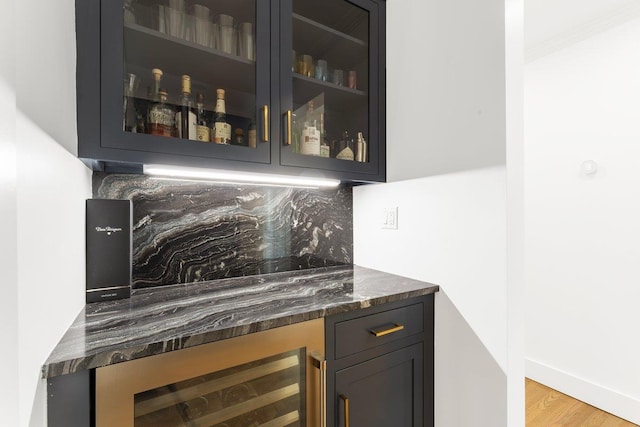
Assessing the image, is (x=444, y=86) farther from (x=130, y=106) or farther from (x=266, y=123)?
(x=130, y=106)

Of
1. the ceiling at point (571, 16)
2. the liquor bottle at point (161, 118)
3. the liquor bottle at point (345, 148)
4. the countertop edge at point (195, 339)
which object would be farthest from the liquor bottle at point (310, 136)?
the ceiling at point (571, 16)

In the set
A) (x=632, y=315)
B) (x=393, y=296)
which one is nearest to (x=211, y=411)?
(x=393, y=296)

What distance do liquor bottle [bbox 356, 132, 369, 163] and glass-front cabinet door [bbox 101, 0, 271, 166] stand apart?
46cm

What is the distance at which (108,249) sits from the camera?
949 millimetres

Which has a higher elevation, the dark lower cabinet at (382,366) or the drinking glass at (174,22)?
the drinking glass at (174,22)

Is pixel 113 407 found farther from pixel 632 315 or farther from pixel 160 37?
pixel 632 315

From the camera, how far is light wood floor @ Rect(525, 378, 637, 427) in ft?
5.59

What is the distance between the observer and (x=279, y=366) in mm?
848

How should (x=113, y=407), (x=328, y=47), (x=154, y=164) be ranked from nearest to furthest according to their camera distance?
(x=113, y=407)
(x=154, y=164)
(x=328, y=47)

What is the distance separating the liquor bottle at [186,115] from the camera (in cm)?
98

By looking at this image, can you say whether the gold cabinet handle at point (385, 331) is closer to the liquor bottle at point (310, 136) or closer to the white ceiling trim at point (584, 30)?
the liquor bottle at point (310, 136)

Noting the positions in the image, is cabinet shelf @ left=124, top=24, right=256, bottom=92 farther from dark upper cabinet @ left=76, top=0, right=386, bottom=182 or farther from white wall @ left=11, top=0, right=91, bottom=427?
white wall @ left=11, top=0, right=91, bottom=427

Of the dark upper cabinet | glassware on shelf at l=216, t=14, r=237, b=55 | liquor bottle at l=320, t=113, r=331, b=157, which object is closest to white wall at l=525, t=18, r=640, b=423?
the dark upper cabinet

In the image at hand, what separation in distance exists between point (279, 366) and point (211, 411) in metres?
0.20
